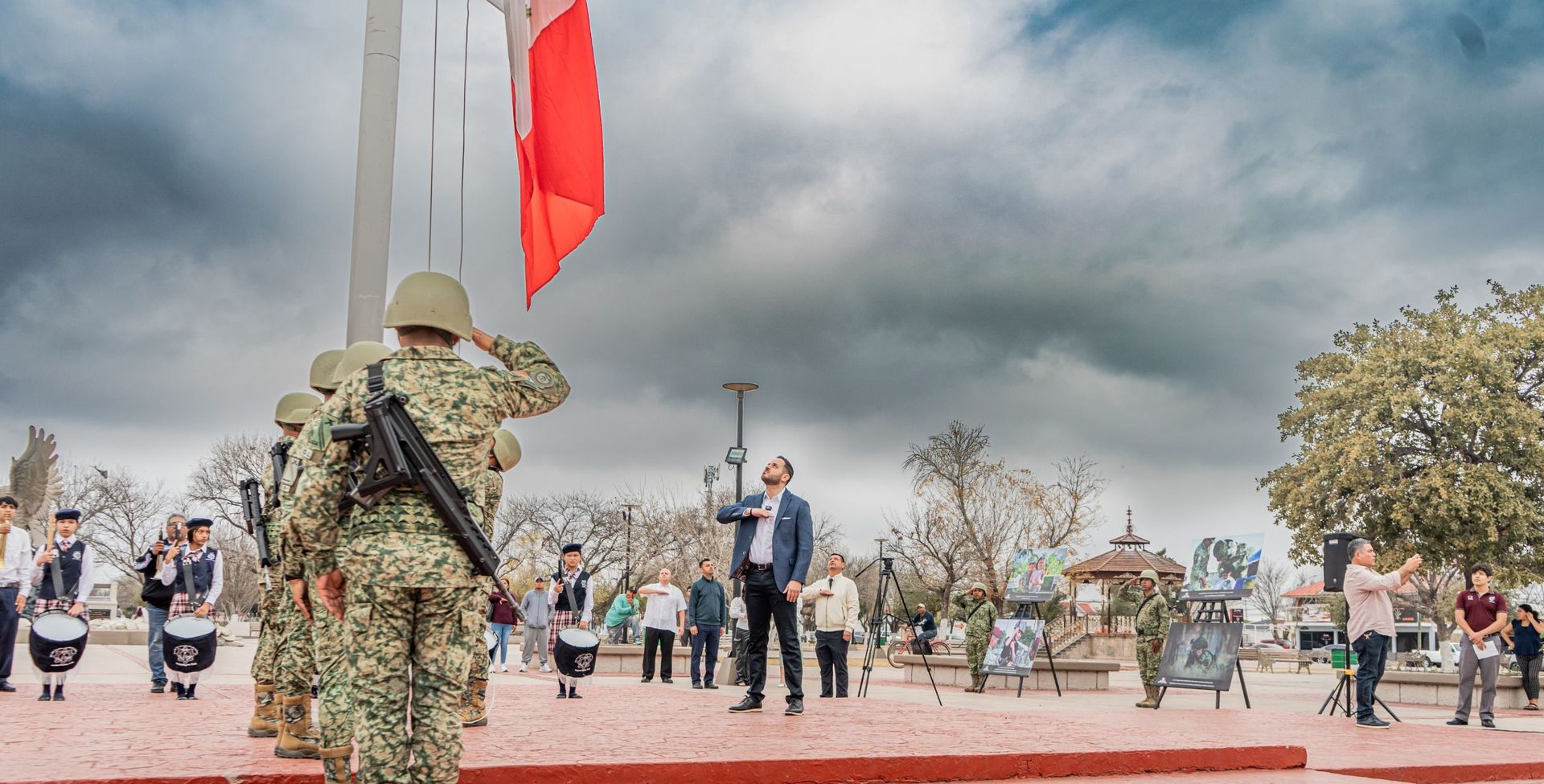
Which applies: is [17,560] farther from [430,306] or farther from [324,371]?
[430,306]

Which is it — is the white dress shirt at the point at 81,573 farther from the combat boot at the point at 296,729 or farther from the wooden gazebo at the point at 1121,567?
the wooden gazebo at the point at 1121,567

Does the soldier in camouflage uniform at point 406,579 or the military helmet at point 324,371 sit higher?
the military helmet at point 324,371

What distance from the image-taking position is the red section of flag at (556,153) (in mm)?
8070

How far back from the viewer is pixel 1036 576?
1653 cm

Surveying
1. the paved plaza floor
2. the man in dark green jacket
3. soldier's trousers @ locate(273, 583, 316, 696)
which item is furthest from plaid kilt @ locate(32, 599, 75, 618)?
the man in dark green jacket

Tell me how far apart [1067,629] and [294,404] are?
37.5m

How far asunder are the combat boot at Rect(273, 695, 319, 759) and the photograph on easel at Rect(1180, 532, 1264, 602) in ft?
37.2

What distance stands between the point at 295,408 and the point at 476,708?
7.29 ft

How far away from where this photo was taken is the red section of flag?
807cm

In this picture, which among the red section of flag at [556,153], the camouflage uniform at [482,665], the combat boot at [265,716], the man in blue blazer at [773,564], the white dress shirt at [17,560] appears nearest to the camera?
the camouflage uniform at [482,665]

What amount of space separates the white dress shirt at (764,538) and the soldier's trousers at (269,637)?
350 centimetres

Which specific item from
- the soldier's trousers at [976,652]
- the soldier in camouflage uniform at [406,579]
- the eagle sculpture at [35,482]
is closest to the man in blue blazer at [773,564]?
the soldier in camouflage uniform at [406,579]

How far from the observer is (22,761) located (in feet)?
15.9

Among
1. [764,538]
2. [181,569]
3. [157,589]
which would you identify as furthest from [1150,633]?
[157,589]
